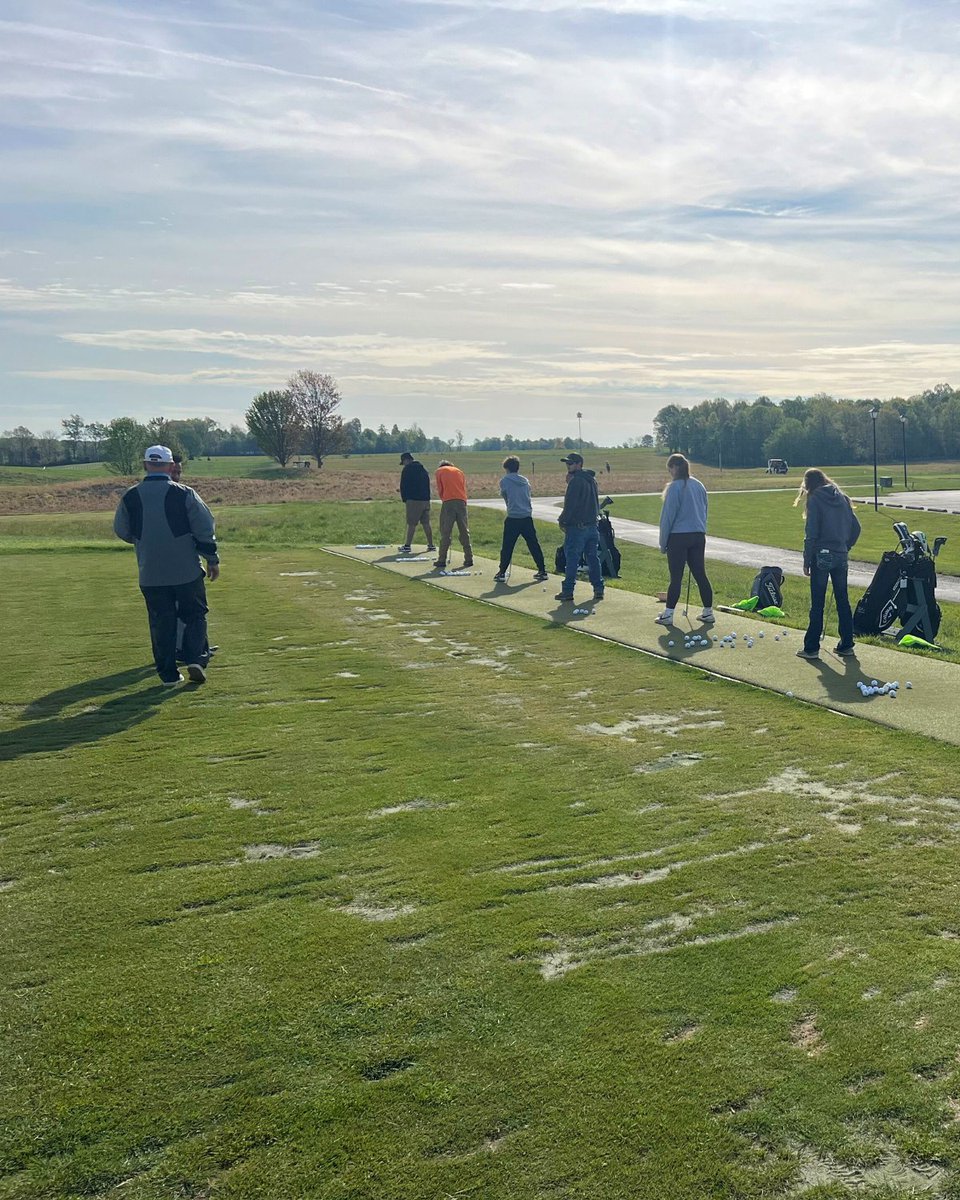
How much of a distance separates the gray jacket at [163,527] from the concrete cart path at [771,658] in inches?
177

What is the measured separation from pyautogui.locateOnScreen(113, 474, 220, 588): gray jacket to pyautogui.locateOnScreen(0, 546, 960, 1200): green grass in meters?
1.74

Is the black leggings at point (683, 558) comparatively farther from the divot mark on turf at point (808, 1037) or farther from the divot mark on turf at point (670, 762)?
the divot mark on turf at point (808, 1037)

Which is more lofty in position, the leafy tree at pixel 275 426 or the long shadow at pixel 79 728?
the leafy tree at pixel 275 426

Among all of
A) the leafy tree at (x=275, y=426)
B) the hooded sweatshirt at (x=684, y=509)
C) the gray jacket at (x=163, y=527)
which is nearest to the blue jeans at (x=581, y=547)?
the hooded sweatshirt at (x=684, y=509)

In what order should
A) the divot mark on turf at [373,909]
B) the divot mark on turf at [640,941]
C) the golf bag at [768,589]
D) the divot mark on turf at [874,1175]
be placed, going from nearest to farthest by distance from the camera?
the divot mark on turf at [874,1175] < the divot mark on turf at [640,941] < the divot mark on turf at [373,909] < the golf bag at [768,589]

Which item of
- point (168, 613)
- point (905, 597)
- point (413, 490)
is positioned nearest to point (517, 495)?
point (413, 490)

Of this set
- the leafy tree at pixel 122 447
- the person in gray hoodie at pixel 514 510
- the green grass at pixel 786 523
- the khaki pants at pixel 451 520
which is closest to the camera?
the person in gray hoodie at pixel 514 510

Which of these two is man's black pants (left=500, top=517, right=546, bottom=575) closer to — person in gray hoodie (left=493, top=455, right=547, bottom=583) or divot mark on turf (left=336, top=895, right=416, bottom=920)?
person in gray hoodie (left=493, top=455, right=547, bottom=583)

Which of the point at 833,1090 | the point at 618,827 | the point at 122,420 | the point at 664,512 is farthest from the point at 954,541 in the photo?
the point at 122,420

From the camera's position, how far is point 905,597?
1176cm

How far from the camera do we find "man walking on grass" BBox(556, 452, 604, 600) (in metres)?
13.7

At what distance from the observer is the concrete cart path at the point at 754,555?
19.9 m

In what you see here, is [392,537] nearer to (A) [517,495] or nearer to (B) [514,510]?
(B) [514,510]

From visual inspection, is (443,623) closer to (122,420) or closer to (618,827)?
(618,827)
